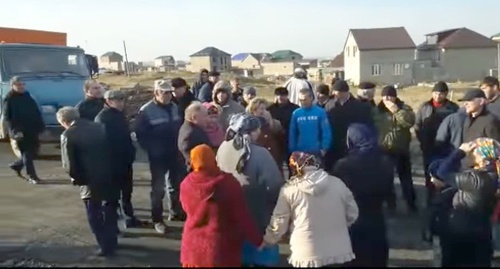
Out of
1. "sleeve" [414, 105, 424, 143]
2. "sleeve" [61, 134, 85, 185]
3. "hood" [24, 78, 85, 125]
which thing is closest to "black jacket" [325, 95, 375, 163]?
"sleeve" [414, 105, 424, 143]

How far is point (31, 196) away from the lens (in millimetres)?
9867

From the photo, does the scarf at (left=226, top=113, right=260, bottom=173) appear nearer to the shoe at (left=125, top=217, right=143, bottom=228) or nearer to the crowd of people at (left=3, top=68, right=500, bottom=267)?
the crowd of people at (left=3, top=68, right=500, bottom=267)

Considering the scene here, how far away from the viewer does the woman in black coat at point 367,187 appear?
497 centimetres

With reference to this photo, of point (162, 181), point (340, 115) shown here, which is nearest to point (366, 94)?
point (340, 115)

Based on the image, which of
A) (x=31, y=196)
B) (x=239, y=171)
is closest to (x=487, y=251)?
(x=239, y=171)

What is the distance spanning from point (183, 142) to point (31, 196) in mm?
4321

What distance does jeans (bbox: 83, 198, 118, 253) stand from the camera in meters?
6.51

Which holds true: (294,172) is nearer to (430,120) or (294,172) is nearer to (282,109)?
(430,120)

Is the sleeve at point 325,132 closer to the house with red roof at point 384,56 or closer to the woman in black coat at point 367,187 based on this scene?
the woman in black coat at point 367,187

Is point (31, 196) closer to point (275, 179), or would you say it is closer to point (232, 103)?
point (232, 103)

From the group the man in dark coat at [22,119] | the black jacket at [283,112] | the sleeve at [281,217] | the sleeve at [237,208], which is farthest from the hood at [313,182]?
the man in dark coat at [22,119]

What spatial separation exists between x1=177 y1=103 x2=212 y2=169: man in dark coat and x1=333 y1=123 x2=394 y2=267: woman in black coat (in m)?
1.96

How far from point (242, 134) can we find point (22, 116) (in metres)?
6.33

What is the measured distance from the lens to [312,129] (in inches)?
307
